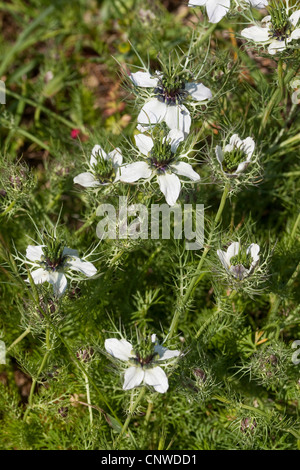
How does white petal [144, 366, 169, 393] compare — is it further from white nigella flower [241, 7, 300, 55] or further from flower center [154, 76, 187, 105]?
white nigella flower [241, 7, 300, 55]

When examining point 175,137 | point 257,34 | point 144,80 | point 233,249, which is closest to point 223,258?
point 233,249

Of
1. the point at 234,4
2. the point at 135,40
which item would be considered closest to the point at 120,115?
the point at 135,40

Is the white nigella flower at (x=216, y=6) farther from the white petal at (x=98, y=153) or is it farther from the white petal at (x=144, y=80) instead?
the white petal at (x=98, y=153)

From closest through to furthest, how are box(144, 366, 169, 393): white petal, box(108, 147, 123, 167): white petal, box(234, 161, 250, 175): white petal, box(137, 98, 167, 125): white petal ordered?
box(144, 366, 169, 393): white petal → box(234, 161, 250, 175): white petal → box(137, 98, 167, 125): white petal → box(108, 147, 123, 167): white petal

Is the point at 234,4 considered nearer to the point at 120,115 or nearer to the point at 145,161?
the point at 145,161

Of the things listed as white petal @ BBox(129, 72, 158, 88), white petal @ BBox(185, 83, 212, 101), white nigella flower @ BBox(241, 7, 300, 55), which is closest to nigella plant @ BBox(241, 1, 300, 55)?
white nigella flower @ BBox(241, 7, 300, 55)

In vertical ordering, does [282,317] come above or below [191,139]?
below

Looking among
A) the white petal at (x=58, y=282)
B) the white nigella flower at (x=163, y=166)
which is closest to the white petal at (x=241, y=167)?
the white nigella flower at (x=163, y=166)
